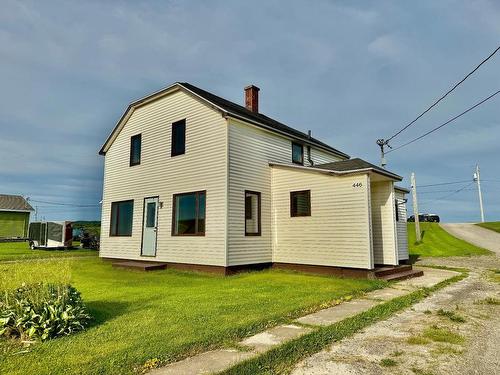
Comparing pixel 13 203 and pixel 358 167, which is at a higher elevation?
pixel 13 203

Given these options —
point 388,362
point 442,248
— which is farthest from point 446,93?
point 388,362

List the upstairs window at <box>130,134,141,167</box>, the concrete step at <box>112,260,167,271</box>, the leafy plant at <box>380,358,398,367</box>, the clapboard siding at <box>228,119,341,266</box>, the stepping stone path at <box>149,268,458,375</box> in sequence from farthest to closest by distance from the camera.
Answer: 1. the upstairs window at <box>130,134,141,167</box>
2. the concrete step at <box>112,260,167,271</box>
3. the clapboard siding at <box>228,119,341,266</box>
4. the leafy plant at <box>380,358,398,367</box>
5. the stepping stone path at <box>149,268,458,375</box>

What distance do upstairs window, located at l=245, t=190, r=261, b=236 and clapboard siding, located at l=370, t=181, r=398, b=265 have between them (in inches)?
181

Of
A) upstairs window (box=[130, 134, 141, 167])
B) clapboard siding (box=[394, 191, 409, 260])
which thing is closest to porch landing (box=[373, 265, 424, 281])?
clapboard siding (box=[394, 191, 409, 260])

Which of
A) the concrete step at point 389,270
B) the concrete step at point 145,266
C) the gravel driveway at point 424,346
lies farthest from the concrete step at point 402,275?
the concrete step at point 145,266

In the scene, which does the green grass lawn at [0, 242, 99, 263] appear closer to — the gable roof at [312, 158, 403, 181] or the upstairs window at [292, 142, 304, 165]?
the upstairs window at [292, 142, 304, 165]

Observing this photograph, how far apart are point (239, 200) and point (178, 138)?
13.2ft

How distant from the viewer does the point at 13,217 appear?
36531 millimetres

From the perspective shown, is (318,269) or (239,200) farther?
(239,200)

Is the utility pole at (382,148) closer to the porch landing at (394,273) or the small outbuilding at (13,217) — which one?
the porch landing at (394,273)

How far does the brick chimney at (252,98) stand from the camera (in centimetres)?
1731

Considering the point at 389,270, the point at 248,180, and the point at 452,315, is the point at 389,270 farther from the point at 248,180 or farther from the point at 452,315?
the point at 248,180

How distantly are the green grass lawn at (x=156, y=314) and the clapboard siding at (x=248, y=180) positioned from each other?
193 centimetres

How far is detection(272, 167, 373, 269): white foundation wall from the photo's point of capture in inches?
401
